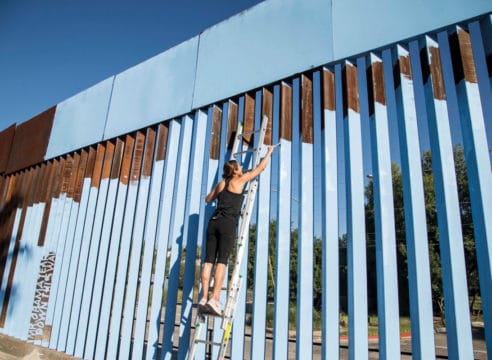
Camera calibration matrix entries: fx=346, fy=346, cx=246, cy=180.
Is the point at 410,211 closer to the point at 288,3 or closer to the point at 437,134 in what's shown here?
the point at 437,134

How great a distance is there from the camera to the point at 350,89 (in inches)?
159

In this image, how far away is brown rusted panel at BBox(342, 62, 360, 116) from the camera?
3984 mm

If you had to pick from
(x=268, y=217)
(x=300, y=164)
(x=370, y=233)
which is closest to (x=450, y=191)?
(x=300, y=164)

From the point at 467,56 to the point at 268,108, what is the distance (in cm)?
227

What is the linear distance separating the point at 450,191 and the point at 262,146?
2161mm

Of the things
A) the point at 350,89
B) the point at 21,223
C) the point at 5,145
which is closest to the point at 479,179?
the point at 350,89

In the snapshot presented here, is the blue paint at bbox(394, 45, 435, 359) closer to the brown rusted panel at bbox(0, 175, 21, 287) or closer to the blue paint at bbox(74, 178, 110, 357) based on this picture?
the blue paint at bbox(74, 178, 110, 357)

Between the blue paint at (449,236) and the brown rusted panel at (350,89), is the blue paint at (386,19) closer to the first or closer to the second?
the brown rusted panel at (350,89)

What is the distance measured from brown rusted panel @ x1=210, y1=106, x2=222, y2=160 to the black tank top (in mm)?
1167

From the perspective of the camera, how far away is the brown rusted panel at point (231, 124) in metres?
4.87

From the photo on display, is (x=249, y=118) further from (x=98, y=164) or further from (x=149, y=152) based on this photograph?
(x=98, y=164)

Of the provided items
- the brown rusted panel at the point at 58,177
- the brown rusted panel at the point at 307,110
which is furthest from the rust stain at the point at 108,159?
the brown rusted panel at the point at 307,110

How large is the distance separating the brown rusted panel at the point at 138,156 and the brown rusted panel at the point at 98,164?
34.4 inches

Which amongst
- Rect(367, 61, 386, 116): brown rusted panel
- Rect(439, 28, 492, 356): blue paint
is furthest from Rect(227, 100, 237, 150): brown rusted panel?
Rect(439, 28, 492, 356): blue paint
